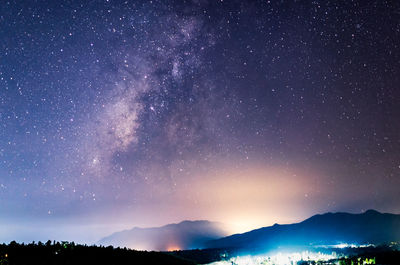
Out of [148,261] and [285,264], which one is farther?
[285,264]

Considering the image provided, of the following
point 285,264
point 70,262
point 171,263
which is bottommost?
point 285,264

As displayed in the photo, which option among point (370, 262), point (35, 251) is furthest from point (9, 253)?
point (370, 262)

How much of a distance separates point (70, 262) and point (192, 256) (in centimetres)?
13560

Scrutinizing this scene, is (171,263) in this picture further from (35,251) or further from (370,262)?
(370,262)

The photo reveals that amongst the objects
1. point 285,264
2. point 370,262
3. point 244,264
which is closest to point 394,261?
point 370,262

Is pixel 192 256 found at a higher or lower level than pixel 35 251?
lower

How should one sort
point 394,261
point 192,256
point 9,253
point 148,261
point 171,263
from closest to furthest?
point 9,253 < point 148,261 < point 171,263 < point 394,261 < point 192,256

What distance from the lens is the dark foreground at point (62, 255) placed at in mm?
28859

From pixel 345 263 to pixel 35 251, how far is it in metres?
132

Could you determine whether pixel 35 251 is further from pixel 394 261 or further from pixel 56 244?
pixel 394 261

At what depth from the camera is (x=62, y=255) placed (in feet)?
125

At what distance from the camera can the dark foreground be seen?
28.9 meters

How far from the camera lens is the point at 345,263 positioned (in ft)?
424

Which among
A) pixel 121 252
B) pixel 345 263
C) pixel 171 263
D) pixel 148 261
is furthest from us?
pixel 345 263
